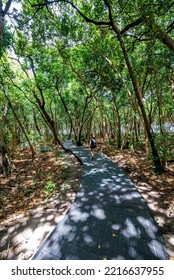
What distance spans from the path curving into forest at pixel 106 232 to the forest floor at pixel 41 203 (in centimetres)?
28

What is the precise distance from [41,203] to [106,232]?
2677 mm

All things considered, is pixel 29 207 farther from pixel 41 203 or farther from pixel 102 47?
pixel 102 47

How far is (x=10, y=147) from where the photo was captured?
10578mm

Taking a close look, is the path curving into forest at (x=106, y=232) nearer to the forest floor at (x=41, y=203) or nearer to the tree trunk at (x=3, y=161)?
the forest floor at (x=41, y=203)

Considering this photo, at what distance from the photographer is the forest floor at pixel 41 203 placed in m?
2.75

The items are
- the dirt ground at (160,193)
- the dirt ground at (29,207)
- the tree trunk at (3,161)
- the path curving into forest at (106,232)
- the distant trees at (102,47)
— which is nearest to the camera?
the path curving into forest at (106,232)

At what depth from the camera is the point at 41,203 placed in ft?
14.9

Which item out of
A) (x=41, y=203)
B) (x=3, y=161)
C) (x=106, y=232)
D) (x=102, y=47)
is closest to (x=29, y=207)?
(x=41, y=203)

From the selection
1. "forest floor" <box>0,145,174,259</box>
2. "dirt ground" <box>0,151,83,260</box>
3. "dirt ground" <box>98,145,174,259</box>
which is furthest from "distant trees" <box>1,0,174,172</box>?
"dirt ground" <box>0,151,83,260</box>

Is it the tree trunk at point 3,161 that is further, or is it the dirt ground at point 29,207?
the tree trunk at point 3,161

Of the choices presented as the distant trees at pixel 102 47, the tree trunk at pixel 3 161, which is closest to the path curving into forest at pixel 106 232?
the distant trees at pixel 102 47

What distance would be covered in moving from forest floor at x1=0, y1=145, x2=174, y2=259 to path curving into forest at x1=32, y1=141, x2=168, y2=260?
0.92 ft

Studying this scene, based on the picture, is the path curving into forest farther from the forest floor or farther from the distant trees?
the distant trees
